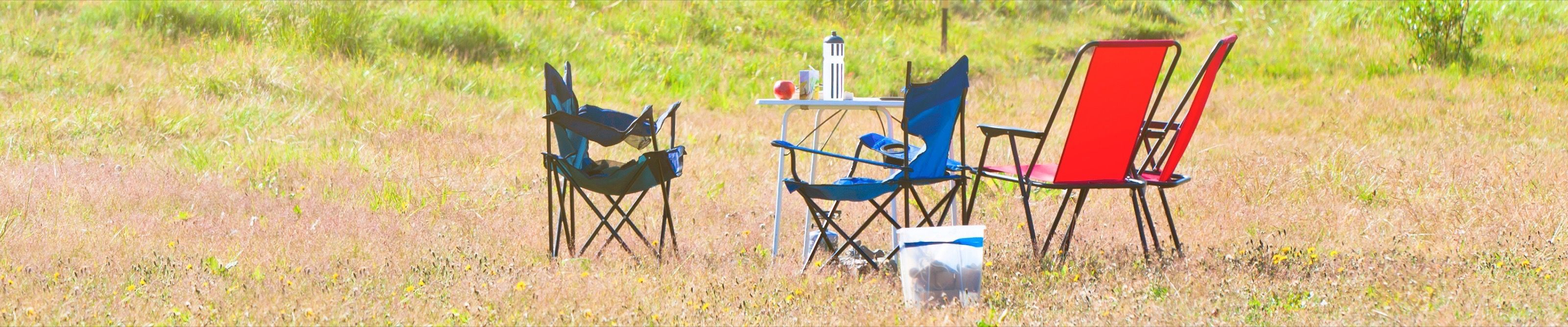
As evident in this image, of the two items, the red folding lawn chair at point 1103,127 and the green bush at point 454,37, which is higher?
the red folding lawn chair at point 1103,127

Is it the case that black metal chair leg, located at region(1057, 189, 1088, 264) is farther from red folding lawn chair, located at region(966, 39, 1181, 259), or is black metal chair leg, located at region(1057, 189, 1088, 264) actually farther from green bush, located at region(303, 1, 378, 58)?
green bush, located at region(303, 1, 378, 58)

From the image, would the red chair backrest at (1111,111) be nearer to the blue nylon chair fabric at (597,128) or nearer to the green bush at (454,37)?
the blue nylon chair fabric at (597,128)

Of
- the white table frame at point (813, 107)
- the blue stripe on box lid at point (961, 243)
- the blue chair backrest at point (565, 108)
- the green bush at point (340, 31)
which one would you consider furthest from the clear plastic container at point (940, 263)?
the green bush at point (340, 31)

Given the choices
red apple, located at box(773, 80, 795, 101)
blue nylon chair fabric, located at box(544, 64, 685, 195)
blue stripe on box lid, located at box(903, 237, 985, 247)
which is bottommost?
blue stripe on box lid, located at box(903, 237, 985, 247)

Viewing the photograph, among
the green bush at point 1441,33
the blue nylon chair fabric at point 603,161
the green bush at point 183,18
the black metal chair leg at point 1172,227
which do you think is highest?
the blue nylon chair fabric at point 603,161

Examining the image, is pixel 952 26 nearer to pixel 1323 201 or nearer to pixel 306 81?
pixel 306 81

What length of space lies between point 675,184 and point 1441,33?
7.82 m

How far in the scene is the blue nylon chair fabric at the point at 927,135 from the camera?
379cm

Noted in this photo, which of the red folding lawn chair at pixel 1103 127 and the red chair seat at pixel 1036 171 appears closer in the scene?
the red folding lawn chair at pixel 1103 127

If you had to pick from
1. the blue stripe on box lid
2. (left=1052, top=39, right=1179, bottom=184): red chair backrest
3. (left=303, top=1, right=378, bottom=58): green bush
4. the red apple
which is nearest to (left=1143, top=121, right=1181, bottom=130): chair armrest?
(left=1052, top=39, right=1179, bottom=184): red chair backrest

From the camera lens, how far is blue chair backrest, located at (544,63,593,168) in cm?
419

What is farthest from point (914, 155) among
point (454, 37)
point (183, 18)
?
point (183, 18)

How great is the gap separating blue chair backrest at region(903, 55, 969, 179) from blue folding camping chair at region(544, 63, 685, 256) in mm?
807

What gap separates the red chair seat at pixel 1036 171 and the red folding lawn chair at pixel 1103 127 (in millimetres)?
12
